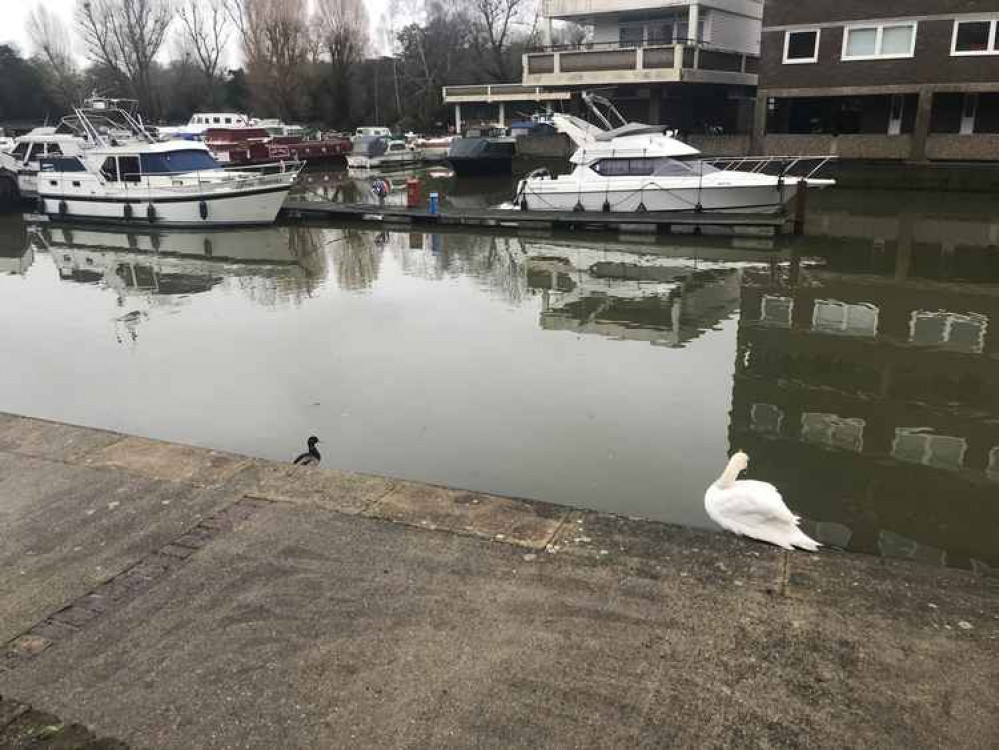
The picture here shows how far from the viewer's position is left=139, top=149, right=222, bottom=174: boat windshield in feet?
72.8

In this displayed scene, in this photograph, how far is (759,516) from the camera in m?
5.10

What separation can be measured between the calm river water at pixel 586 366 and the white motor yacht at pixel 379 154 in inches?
857

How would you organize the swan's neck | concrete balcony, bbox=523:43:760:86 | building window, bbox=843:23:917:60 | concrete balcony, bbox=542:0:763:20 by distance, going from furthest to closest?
concrete balcony, bbox=542:0:763:20, concrete balcony, bbox=523:43:760:86, building window, bbox=843:23:917:60, the swan's neck

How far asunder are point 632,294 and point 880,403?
5770 millimetres

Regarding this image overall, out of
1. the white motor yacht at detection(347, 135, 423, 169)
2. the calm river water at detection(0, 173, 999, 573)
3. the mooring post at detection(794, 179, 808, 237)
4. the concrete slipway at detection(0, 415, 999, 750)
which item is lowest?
the calm river water at detection(0, 173, 999, 573)

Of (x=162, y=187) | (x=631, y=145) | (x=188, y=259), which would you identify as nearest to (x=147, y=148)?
(x=162, y=187)

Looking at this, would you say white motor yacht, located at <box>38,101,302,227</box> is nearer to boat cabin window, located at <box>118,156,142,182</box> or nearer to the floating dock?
boat cabin window, located at <box>118,156,142,182</box>

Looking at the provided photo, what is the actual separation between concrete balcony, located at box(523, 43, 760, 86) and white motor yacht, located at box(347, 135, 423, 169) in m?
8.12

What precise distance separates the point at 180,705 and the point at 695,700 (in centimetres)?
229

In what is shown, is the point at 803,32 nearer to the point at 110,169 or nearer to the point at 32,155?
the point at 110,169

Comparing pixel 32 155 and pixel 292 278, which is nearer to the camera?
pixel 292 278

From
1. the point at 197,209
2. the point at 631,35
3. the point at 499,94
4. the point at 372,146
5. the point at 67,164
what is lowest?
the point at 197,209

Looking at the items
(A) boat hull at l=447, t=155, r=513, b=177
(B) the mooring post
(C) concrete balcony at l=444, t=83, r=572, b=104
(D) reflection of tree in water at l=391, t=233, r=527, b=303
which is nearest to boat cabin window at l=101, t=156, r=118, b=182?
(D) reflection of tree in water at l=391, t=233, r=527, b=303

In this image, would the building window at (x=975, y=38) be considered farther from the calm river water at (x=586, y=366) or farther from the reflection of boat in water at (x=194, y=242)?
the reflection of boat in water at (x=194, y=242)
